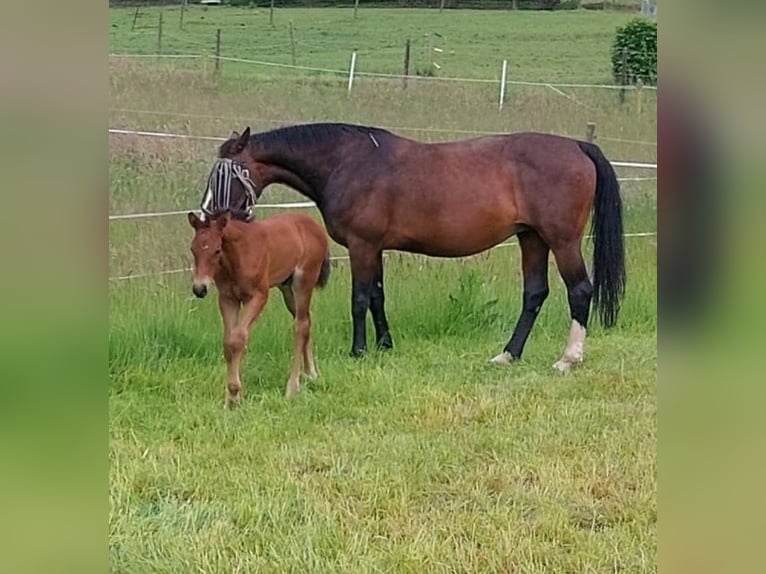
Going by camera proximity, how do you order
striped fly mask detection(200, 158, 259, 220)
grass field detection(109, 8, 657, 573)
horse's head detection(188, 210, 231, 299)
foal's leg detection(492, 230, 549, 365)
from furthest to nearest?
foal's leg detection(492, 230, 549, 365)
striped fly mask detection(200, 158, 259, 220)
horse's head detection(188, 210, 231, 299)
grass field detection(109, 8, 657, 573)

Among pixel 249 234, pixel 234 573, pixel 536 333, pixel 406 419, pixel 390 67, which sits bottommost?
pixel 234 573

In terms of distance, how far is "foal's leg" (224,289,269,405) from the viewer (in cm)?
179

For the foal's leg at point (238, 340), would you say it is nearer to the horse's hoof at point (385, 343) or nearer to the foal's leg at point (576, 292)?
the horse's hoof at point (385, 343)

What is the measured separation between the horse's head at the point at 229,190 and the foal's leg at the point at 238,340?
194mm

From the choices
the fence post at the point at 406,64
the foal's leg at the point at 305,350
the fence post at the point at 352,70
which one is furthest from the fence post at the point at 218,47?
the foal's leg at the point at 305,350

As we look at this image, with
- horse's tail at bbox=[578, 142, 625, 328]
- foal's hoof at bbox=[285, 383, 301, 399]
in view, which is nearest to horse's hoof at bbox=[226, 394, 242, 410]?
foal's hoof at bbox=[285, 383, 301, 399]

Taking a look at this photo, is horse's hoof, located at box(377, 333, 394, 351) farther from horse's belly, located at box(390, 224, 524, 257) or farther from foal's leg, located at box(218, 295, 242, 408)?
foal's leg, located at box(218, 295, 242, 408)

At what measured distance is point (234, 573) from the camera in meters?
1.55

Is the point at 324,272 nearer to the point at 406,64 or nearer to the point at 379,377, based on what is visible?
the point at 379,377

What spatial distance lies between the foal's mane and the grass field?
0.03 meters

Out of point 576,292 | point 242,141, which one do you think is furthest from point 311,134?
point 576,292
